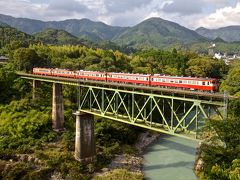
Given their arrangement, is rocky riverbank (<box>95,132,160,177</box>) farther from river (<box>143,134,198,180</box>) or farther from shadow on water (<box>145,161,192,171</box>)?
shadow on water (<box>145,161,192,171</box>)

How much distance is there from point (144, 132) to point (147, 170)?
47.3ft

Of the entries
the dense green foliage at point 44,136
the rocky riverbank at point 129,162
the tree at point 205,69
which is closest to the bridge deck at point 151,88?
the dense green foliage at point 44,136

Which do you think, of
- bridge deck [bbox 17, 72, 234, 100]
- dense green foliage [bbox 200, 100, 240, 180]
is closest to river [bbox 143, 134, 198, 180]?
bridge deck [bbox 17, 72, 234, 100]

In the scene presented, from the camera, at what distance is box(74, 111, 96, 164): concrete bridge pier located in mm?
35625

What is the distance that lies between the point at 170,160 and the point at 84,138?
35.6ft

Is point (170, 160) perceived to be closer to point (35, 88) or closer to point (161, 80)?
point (161, 80)

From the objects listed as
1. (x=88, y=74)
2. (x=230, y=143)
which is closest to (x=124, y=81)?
(x=88, y=74)

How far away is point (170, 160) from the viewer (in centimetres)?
3778

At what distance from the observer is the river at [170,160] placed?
33719mm

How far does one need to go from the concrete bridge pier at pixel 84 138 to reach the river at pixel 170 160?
678cm

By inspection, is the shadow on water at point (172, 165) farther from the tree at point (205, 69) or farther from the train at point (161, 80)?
the tree at point (205, 69)

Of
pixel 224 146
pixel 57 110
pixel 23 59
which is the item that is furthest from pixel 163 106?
pixel 23 59

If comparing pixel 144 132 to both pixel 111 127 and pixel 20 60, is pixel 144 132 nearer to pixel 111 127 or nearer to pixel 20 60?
pixel 111 127

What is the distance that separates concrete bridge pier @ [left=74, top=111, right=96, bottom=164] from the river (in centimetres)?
678
